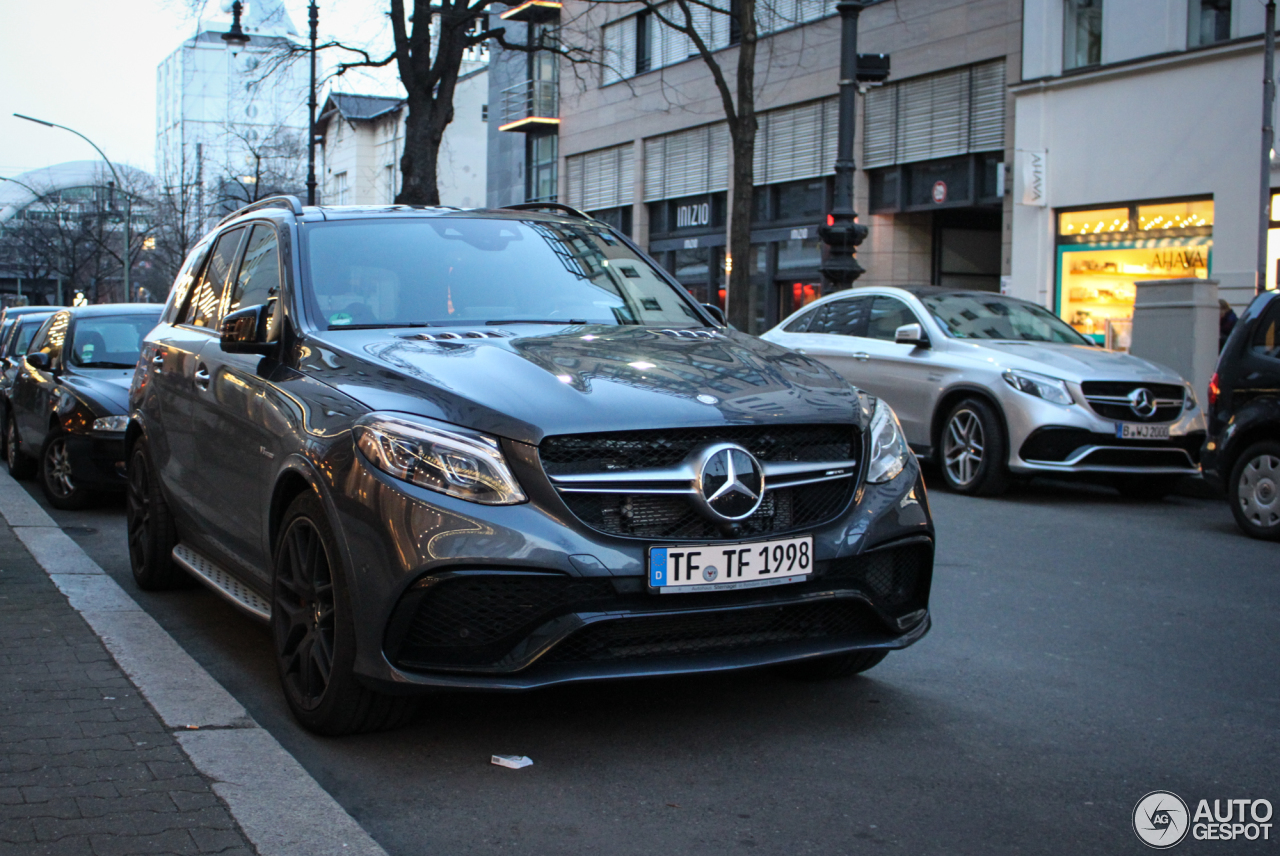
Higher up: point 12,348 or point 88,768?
point 12,348

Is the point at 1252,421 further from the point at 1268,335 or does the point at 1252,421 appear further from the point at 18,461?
the point at 18,461

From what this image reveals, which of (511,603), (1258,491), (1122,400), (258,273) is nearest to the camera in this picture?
(511,603)

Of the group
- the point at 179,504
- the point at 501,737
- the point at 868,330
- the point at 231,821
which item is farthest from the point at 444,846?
the point at 868,330

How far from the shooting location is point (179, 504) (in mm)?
5969

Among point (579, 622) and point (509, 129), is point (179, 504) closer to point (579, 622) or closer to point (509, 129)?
point (579, 622)

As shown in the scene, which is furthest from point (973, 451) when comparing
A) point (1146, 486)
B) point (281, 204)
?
point (281, 204)

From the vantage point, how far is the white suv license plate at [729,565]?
3840 mm

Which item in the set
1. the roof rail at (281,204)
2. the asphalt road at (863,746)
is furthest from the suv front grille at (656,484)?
the roof rail at (281,204)

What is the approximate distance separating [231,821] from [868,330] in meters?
9.52

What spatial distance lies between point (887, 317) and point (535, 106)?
28.3 meters

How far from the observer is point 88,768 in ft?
12.7

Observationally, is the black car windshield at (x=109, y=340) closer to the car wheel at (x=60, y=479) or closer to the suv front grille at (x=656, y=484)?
the car wheel at (x=60, y=479)

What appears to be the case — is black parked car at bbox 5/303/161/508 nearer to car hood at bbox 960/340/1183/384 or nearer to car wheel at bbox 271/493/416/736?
car wheel at bbox 271/493/416/736

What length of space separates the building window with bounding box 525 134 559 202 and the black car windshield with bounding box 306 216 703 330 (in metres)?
34.3
